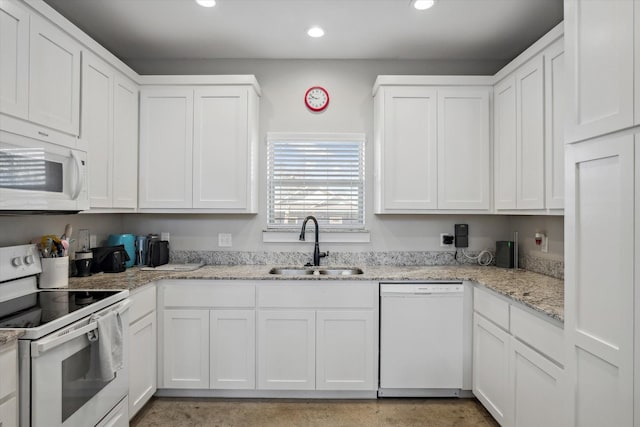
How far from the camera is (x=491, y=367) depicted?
2.24 meters

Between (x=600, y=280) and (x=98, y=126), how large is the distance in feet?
9.19

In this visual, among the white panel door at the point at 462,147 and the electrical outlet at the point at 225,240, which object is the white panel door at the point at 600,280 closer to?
the white panel door at the point at 462,147

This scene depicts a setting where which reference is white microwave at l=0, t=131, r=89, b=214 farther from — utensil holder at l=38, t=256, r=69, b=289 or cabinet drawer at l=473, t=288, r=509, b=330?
cabinet drawer at l=473, t=288, r=509, b=330

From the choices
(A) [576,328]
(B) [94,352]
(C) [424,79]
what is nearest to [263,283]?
(B) [94,352]

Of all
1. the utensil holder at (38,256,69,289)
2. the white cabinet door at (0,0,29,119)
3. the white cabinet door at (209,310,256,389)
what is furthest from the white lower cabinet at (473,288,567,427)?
the white cabinet door at (0,0,29,119)

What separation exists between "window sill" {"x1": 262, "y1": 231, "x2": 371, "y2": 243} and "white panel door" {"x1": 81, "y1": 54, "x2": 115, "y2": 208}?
124 centimetres

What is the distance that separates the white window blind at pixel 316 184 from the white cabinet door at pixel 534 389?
5.20 ft

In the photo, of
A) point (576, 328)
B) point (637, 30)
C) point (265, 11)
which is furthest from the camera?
point (265, 11)

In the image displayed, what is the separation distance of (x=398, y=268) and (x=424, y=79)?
60.6 inches

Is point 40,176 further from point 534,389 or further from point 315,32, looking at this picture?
point 534,389

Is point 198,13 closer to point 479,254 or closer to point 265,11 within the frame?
point 265,11

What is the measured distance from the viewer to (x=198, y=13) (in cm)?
242

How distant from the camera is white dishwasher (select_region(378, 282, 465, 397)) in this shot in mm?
2521

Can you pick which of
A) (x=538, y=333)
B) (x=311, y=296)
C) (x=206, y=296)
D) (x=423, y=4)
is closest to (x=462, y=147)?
(x=423, y=4)
